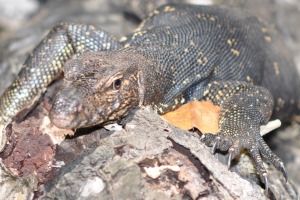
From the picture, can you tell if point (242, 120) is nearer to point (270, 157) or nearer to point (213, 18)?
point (270, 157)

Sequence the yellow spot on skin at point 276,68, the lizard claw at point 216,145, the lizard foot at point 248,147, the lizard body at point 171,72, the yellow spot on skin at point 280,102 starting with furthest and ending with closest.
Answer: the yellow spot on skin at point 280,102 → the yellow spot on skin at point 276,68 → the lizard foot at point 248,147 → the lizard claw at point 216,145 → the lizard body at point 171,72

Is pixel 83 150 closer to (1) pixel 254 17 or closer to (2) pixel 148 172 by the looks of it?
(2) pixel 148 172

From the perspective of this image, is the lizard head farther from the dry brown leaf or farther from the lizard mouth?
the dry brown leaf

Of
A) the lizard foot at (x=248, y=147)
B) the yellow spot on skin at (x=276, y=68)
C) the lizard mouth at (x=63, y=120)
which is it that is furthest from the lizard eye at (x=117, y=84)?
the yellow spot on skin at (x=276, y=68)

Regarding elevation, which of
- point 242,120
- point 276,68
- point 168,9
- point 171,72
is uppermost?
point 168,9

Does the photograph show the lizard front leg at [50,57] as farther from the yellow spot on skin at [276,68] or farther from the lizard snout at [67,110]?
the yellow spot on skin at [276,68]

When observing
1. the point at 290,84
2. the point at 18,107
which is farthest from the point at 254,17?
the point at 18,107

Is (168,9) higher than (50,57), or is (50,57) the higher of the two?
(168,9)

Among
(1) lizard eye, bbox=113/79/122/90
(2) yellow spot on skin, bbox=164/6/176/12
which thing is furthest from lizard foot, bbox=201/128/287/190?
(2) yellow spot on skin, bbox=164/6/176/12

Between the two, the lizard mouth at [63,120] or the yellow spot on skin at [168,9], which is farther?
the yellow spot on skin at [168,9]

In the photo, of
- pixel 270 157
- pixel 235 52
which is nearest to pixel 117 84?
pixel 270 157
